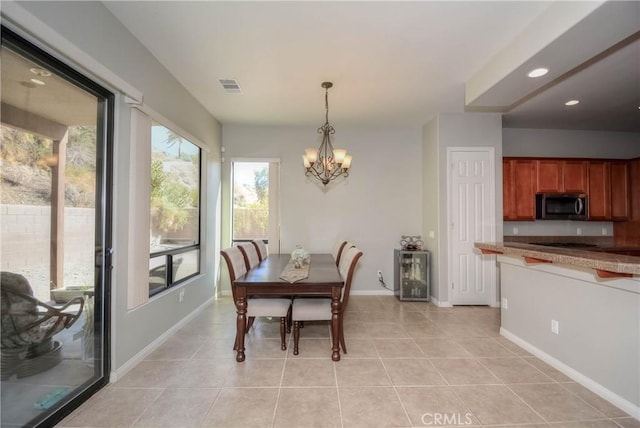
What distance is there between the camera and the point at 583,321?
214cm

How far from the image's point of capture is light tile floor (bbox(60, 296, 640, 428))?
1.78 meters

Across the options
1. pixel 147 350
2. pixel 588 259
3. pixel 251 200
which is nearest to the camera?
pixel 588 259

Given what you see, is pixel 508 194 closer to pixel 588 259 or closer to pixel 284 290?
pixel 588 259

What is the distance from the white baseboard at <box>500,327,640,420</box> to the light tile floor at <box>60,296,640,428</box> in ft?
0.16

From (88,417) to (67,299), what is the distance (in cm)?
77

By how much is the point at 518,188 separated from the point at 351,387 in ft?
13.1

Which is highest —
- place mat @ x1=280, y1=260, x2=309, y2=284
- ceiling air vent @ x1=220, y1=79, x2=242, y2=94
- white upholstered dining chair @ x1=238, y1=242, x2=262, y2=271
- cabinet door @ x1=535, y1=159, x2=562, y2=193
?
ceiling air vent @ x1=220, y1=79, x2=242, y2=94

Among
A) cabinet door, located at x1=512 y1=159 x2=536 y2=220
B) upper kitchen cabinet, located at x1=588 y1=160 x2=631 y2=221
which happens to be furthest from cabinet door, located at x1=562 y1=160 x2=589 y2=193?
cabinet door, located at x1=512 y1=159 x2=536 y2=220

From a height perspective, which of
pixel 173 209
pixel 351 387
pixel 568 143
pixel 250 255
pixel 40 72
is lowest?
pixel 351 387

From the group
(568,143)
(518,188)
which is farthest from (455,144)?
(568,143)

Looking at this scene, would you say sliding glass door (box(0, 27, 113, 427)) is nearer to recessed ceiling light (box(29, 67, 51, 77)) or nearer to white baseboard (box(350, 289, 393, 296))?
recessed ceiling light (box(29, 67, 51, 77))

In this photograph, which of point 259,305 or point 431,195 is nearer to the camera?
point 259,305

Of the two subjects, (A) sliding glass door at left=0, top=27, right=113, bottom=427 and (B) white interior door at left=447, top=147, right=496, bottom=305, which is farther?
(B) white interior door at left=447, top=147, right=496, bottom=305

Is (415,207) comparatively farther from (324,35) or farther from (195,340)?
(195,340)
